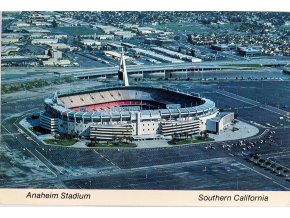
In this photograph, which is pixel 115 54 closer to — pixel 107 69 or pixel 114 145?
pixel 107 69

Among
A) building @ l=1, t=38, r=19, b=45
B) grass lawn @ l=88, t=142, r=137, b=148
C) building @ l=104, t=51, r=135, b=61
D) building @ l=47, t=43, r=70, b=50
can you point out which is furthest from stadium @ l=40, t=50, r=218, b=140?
building @ l=1, t=38, r=19, b=45

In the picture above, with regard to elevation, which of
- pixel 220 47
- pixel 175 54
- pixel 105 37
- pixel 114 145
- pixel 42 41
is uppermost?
pixel 105 37

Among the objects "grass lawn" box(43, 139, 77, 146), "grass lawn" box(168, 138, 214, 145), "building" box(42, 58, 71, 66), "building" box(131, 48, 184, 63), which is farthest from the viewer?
"building" box(131, 48, 184, 63)

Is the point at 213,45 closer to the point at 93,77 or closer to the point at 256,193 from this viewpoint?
the point at 93,77

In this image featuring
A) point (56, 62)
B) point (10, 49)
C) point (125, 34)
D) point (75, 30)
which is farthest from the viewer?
point (125, 34)

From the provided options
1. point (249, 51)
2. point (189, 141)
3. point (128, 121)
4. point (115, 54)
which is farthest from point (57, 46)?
point (189, 141)

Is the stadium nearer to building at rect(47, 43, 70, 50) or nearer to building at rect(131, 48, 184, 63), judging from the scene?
building at rect(131, 48, 184, 63)

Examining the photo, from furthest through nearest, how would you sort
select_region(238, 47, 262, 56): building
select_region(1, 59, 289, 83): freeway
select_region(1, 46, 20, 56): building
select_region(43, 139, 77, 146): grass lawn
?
select_region(238, 47, 262, 56): building < select_region(1, 46, 20, 56): building < select_region(1, 59, 289, 83): freeway < select_region(43, 139, 77, 146): grass lawn

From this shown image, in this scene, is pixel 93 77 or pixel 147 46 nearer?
pixel 93 77

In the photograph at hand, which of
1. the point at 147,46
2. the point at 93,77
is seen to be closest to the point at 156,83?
the point at 93,77
